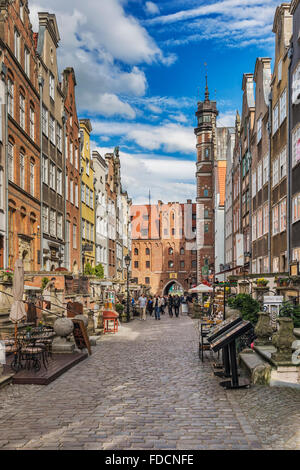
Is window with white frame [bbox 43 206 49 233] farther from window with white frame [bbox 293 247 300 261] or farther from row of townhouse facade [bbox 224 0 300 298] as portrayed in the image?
window with white frame [bbox 293 247 300 261]

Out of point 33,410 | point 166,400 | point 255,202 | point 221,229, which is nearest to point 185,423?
point 166,400

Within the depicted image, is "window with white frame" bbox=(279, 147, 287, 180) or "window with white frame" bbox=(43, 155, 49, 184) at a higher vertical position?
"window with white frame" bbox=(43, 155, 49, 184)

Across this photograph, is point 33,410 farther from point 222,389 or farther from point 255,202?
point 255,202

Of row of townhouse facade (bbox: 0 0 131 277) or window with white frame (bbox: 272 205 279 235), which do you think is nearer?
row of townhouse facade (bbox: 0 0 131 277)

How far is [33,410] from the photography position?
8.23 m

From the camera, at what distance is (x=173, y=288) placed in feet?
299

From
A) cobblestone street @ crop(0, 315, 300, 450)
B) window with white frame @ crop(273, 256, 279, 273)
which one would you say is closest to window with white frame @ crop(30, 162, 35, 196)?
window with white frame @ crop(273, 256, 279, 273)

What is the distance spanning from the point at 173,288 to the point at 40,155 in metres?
64.7

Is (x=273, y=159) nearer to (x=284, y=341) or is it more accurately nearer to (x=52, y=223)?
(x=52, y=223)

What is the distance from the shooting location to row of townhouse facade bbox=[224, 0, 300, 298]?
71.7ft

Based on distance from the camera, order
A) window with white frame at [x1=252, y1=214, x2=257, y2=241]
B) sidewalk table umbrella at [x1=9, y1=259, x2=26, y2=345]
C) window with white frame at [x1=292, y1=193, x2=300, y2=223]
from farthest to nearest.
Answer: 1. window with white frame at [x1=252, y1=214, x2=257, y2=241]
2. window with white frame at [x1=292, y1=193, x2=300, y2=223]
3. sidewalk table umbrella at [x1=9, y1=259, x2=26, y2=345]

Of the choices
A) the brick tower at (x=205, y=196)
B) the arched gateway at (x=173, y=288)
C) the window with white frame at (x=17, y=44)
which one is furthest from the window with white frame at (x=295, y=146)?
the arched gateway at (x=173, y=288)

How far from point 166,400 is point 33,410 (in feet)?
7.54

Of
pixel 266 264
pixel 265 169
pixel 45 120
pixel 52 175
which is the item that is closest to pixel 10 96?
pixel 45 120
